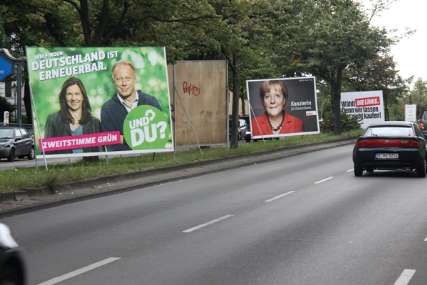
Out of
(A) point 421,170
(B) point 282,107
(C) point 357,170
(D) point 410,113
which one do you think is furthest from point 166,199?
(D) point 410,113

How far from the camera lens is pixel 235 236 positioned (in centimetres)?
1035

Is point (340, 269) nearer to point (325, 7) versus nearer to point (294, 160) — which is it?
point (294, 160)

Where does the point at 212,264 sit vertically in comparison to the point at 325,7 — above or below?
below

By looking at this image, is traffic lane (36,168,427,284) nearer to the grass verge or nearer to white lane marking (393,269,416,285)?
white lane marking (393,269,416,285)

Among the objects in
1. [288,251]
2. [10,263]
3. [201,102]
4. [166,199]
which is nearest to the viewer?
[10,263]

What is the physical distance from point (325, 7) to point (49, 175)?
31.2m

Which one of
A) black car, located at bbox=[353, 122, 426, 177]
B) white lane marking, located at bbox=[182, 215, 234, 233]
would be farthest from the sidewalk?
black car, located at bbox=[353, 122, 426, 177]

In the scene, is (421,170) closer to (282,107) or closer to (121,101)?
(121,101)

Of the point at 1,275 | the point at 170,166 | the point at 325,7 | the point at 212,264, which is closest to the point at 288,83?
the point at 325,7

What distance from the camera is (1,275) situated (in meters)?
5.08

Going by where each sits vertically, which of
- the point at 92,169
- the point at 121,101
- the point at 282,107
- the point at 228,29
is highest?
the point at 228,29

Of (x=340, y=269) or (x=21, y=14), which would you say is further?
(x=21, y=14)

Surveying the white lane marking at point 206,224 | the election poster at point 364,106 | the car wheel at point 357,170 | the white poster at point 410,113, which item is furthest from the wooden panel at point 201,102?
the white poster at point 410,113

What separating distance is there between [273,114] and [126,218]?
2322 centimetres
